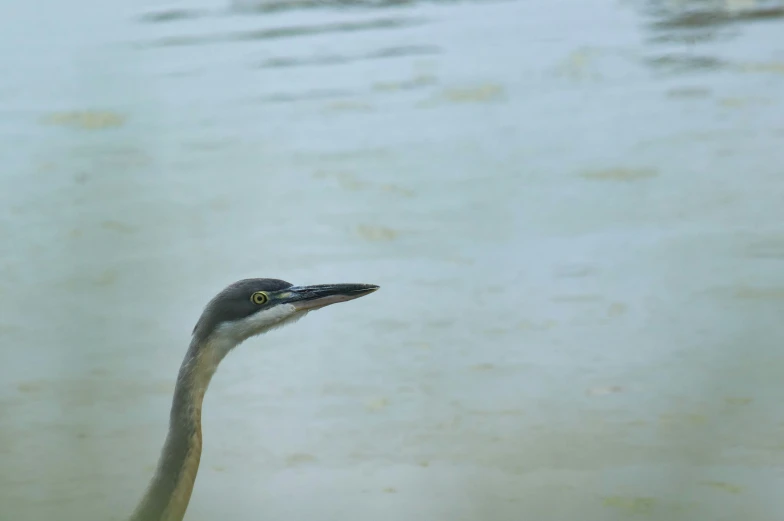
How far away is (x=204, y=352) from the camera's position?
8.71 ft

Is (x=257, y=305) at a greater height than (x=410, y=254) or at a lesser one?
greater

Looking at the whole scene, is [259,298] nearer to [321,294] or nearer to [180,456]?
[321,294]

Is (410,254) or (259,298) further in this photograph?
(410,254)

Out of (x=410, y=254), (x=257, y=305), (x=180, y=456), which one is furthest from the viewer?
(x=410, y=254)

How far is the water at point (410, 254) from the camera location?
377cm

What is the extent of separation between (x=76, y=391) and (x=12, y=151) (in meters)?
5.06

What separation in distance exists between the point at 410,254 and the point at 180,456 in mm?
3071

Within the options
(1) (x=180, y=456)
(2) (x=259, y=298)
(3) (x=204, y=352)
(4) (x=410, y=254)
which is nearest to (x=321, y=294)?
(2) (x=259, y=298)

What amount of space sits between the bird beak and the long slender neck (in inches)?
14.5

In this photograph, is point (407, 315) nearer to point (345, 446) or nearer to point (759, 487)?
point (345, 446)

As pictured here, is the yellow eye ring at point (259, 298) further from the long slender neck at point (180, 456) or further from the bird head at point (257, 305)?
the long slender neck at point (180, 456)

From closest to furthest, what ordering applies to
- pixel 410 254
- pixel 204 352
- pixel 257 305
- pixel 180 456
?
1. pixel 180 456
2. pixel 204 352
3. pixel 257 305
4. pixel 410 254

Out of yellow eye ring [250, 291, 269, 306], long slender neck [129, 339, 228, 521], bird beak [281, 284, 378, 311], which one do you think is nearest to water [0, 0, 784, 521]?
long slender neck [129, 339, 228, 521]

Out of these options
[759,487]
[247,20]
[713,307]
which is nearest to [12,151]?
[247,20]
